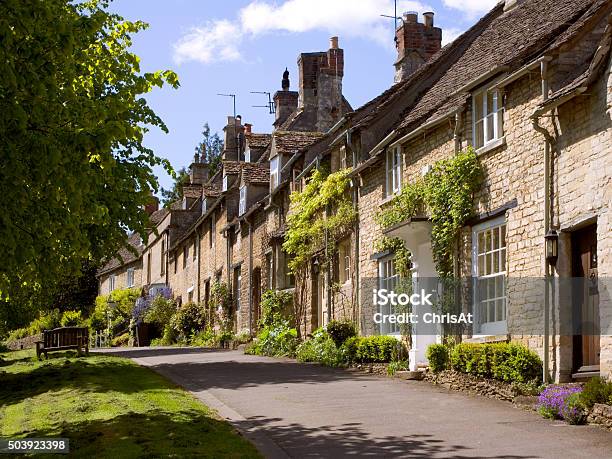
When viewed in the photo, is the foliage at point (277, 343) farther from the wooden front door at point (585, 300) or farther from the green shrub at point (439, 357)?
the wooden front door at point (585, 300)

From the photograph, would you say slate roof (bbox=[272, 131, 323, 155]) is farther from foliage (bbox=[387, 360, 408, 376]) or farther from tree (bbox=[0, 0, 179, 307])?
tree (bbox=[0, 0, 179, 307])

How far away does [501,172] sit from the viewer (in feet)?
54.0

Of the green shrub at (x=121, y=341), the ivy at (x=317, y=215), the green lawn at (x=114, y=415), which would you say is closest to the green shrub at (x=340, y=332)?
the ivy at (x=317, y=215)

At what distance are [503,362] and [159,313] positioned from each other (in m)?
34.3

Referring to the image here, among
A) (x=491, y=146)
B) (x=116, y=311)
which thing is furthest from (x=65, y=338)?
(x=116, y=311)

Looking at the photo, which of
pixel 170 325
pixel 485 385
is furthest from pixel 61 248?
pixel 170 325

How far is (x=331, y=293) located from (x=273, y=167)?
9355 millimetres

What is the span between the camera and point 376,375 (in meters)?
19.6

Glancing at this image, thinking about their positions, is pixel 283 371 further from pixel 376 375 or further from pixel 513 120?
pixel 513 120

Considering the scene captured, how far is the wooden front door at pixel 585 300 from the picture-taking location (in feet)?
45.7

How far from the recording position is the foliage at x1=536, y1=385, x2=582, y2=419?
12.3 m

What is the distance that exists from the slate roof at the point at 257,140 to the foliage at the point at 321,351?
61.0ft

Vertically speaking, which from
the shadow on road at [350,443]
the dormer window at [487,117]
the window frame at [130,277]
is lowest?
the shadow on road at [350,443]

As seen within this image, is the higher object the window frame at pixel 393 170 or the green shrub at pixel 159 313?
the window frame at pixel 393 170
